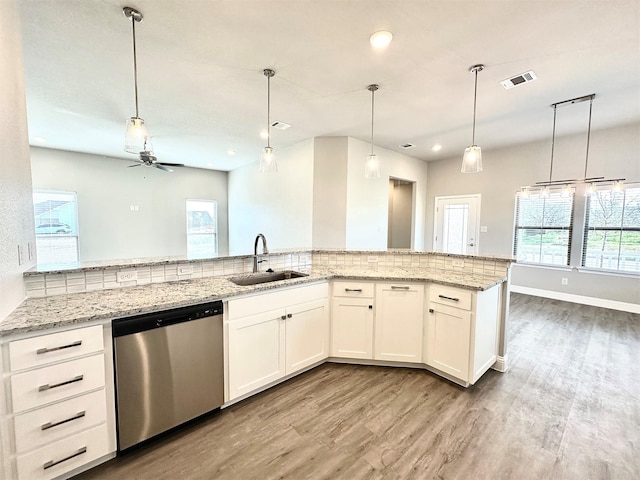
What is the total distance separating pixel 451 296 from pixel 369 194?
124 inches

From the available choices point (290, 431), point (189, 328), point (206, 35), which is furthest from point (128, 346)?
point (206, 35)

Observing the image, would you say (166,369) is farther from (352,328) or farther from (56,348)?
(352,328)

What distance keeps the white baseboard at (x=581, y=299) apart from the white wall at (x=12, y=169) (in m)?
7.06

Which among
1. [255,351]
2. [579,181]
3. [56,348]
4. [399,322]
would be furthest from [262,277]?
[579,181]

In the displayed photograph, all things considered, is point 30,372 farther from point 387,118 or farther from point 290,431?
point 387,118

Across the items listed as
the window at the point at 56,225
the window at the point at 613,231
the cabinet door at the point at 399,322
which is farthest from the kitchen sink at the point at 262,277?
the window at the point at 56,225

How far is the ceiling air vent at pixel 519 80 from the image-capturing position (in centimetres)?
271

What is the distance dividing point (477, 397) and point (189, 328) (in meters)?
2.33

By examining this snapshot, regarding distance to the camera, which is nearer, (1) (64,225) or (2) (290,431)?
(2) (290,431)

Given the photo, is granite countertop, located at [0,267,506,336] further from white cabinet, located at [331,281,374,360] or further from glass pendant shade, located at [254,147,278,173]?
glass pendant shade, located at [254,147,278,173]

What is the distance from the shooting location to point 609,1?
71.5 inches

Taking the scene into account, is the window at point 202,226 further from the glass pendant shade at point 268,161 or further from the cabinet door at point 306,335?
→ the cabinet door at point 306,335

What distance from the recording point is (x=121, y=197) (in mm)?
6430

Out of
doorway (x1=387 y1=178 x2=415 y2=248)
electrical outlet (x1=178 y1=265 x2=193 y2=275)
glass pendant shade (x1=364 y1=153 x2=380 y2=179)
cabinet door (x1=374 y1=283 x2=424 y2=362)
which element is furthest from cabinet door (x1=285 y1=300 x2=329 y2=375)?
doorway (x1=387 y1=178 x2=415 y2=248)
